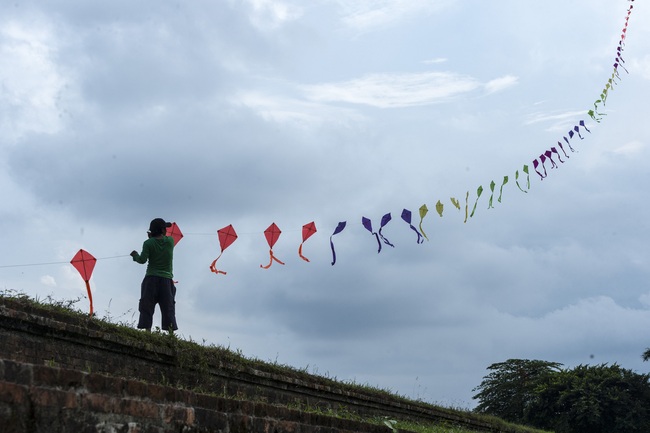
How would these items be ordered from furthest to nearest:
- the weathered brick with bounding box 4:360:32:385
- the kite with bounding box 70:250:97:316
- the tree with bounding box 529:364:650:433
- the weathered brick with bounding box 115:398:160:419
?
1. the tree with bounding box 529:364:650:433
2. the kite with bounding box 70:250:97:316
3. the weathered brick with bounding box 115:398:160:419
4. the weathered brick with bounding box 4:360:32:385

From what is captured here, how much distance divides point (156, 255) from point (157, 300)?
2.00 ft

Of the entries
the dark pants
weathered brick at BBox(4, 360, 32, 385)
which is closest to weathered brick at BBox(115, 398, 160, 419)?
weathered brick at BBox(4, 360, 32, 385)

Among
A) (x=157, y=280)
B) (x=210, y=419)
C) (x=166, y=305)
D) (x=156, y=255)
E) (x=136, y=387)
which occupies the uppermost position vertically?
(x=156, y=255)

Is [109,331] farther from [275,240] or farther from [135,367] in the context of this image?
[275,240]

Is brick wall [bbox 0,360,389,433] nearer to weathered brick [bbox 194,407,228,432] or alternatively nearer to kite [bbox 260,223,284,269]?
weathered brick [bbox 194,407,228,432]

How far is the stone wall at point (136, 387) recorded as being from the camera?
194 inches

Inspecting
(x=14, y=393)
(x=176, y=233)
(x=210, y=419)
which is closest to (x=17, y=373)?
(x=14, y=393)

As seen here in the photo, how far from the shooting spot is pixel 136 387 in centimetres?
565

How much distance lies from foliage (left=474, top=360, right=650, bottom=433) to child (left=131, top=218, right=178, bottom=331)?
18704 millimetres

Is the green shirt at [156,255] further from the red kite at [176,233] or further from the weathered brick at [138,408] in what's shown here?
the weathered brick at [138,408]

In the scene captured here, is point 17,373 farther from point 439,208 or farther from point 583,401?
point 583,401

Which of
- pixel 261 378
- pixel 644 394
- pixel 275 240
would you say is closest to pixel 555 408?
pixel 644 394

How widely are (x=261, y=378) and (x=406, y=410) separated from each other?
4296mm

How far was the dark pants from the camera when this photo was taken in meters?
10.1
